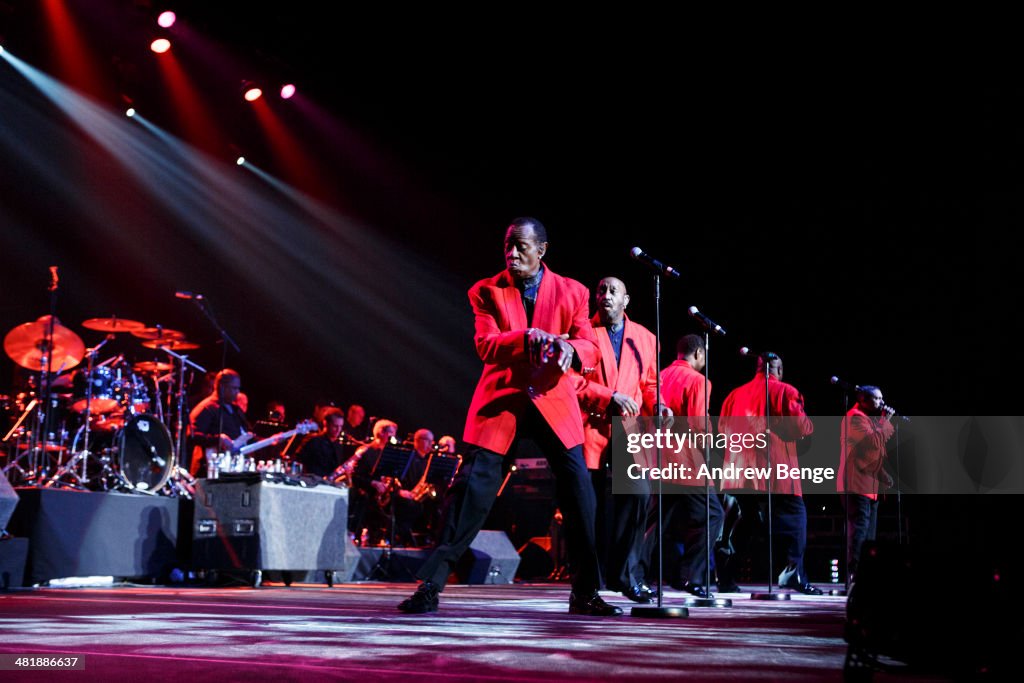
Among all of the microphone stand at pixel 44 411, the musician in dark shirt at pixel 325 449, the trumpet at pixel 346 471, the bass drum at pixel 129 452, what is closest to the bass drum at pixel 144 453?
the bass drum at pixel 129 452

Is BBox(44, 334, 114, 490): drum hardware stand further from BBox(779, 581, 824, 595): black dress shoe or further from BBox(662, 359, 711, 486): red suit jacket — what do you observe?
BBox(779, 581, 824, 595): black dress shoe

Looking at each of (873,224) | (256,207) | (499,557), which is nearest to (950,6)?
(873,224)

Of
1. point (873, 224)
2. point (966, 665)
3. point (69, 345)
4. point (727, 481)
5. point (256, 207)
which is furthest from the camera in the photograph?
point (256, 207)

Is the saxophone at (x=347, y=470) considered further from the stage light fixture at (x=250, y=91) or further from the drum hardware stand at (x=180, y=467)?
the stage light fixture at (x=250, y=91)

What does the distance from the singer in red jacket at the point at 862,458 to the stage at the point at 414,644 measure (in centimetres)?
524

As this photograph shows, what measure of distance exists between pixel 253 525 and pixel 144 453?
202 centimetres

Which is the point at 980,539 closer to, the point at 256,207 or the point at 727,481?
the point at 727,481

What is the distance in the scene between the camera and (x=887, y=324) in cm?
1422

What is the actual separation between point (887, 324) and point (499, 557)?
6734 millimetres

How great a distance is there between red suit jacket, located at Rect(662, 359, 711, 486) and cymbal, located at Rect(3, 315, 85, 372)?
745cm

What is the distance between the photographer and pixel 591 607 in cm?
540

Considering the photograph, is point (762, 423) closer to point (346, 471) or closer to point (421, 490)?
point (421, 490)

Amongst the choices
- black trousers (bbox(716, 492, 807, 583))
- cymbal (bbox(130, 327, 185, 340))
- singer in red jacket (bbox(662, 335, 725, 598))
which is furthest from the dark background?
singer in red jacket (bbox(662, 335, 725, 598))

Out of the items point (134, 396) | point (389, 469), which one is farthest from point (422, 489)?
point (134, 396)
